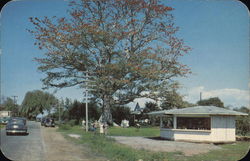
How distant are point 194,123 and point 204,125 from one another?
2.87ft

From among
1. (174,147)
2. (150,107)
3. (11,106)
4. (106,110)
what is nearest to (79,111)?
(106,110)

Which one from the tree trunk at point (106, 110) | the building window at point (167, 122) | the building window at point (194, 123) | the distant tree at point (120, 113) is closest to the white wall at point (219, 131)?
the building window at point (194, 123)

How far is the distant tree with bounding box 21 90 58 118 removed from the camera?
16.4 m

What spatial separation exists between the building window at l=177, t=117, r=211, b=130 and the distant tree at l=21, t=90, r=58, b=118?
12938mm

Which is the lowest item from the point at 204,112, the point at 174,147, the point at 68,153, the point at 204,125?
the point at 174,147

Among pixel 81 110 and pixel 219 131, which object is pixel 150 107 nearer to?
pixel 219 131

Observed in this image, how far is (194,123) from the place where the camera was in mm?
26578

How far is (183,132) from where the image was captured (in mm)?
26109

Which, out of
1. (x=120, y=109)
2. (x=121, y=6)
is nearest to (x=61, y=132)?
(x=120, y=109)

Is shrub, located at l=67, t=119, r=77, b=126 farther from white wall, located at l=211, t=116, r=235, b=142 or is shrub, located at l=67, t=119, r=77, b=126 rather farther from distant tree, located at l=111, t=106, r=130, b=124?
white wall, located at l=211, t=116, r=235, b=142

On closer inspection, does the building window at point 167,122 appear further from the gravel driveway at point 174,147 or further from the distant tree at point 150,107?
the gravel driveway at point 174,147

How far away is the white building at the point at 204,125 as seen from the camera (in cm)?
2488

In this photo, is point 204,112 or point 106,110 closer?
point 106,110

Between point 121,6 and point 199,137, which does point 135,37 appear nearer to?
point 121,6
